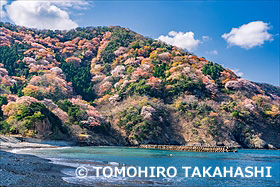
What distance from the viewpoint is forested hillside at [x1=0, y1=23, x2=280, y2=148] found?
56000 millimetres

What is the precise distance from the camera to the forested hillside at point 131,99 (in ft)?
184

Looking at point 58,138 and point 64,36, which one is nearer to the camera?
point 58,138

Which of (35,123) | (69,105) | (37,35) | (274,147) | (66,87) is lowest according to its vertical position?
(274,147)

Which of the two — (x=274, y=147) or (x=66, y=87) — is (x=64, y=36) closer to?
(x=66, y=87)

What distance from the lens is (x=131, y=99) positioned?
230 ft

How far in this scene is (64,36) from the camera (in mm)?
121188

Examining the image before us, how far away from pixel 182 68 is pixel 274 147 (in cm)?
3245

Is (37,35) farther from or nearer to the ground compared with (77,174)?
farther from the ground

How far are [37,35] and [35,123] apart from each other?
82.6 meters

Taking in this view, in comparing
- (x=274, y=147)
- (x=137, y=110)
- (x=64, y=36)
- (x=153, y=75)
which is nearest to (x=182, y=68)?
(x=153, y=75)

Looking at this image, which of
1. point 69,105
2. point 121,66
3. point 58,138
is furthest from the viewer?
point 121,66

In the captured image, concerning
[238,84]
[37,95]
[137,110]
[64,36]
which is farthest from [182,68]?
[64,36]

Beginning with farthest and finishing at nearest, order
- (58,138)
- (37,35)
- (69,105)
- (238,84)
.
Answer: (37,35) < (238,84) < (69,105) < (58,138)

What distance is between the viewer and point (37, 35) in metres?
117
